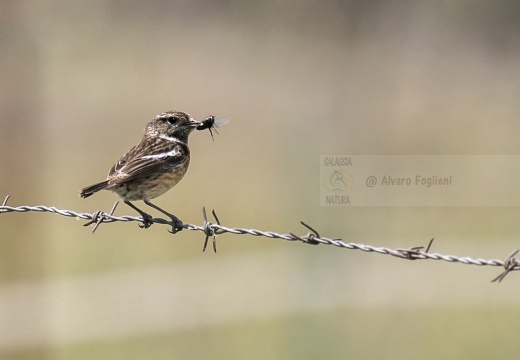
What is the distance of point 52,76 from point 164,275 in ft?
18.9

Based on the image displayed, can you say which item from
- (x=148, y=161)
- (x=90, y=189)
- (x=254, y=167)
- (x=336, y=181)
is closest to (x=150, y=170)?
(x=148, y=161)

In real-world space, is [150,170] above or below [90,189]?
above

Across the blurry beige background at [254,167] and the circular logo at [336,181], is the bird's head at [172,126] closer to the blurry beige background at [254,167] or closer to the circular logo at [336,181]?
the blurry beige background at [254,167]

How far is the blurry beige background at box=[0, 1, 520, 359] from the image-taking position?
9.51 m

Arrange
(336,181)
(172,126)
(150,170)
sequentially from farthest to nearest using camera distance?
(336,181)
(172,126)
(150,170)

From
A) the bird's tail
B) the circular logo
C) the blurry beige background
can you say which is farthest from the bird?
the circular logo

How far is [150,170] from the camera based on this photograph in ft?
20.9

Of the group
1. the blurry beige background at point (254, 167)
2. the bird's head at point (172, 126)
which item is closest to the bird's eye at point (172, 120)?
the bird's head at point (172, 126)

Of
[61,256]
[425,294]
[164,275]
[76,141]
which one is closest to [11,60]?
[76,141]

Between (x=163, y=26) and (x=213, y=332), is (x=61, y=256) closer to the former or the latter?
(x=213, y=332)

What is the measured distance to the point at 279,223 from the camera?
450 inches

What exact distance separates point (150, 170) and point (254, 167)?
258 inches

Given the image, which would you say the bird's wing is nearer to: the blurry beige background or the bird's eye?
the bird's eye

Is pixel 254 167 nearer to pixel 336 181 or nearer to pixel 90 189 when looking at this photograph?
pixel 336 181
